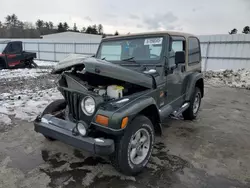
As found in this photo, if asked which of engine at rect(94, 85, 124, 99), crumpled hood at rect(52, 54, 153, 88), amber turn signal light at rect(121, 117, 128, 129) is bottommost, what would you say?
amber turn signal light at rect(121, 117, 128, 129)

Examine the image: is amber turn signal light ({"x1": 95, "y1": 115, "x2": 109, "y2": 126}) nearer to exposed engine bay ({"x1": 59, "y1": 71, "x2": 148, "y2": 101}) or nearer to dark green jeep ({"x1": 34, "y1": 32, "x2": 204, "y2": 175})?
dark green jeep ({"x1": 34, "y1": 32, "x2": 204, "y2": 175})

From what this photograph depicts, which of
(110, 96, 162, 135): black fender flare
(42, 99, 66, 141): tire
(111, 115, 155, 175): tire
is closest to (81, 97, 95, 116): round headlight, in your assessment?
(110, 96, 162, 135): black fender flare

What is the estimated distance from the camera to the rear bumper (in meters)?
2.45

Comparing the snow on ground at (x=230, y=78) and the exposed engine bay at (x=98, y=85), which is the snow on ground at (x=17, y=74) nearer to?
the exposed engine bay at (x=98, y=85)

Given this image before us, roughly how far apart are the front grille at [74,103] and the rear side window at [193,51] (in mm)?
2970

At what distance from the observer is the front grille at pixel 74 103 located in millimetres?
2804

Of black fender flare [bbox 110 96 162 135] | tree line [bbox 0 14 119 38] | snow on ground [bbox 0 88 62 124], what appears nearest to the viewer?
black fender flare [bbox 110 96 162 135]

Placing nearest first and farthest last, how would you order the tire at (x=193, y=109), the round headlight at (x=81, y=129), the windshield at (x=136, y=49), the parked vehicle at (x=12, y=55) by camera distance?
the round headlight at (x=81, y=129), the windshield at (x=136, y=49), the tire at (x=193, y=109), the parked vehicle at (x=12, y=55)

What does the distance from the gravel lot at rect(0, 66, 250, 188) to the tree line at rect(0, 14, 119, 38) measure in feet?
162

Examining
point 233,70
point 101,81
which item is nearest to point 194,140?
point 101,81

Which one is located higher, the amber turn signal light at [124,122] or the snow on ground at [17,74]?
the amber turn signal light at [124,122]

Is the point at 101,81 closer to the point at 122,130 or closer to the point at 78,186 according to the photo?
the point at 122,130

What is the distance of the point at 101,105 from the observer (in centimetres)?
261

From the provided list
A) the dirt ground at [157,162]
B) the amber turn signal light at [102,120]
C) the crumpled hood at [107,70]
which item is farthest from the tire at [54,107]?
the amber turn signal light at [102,120]
